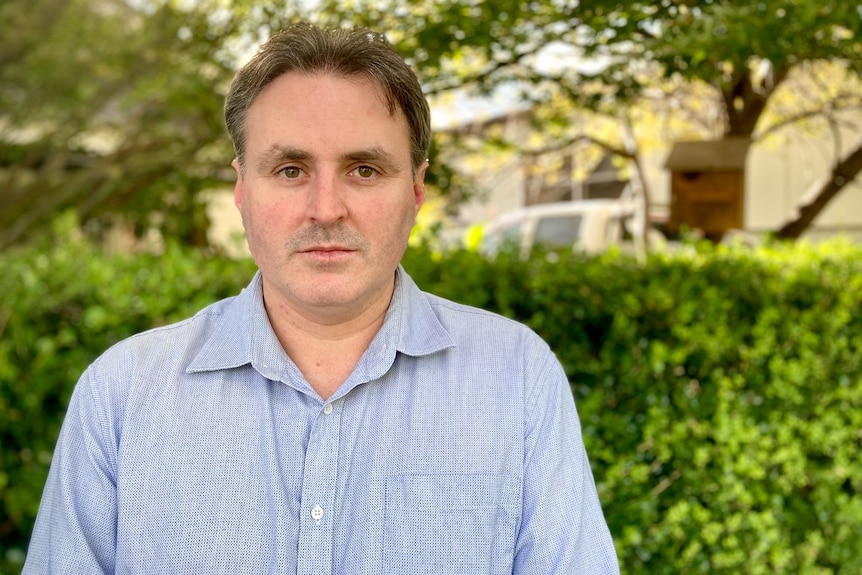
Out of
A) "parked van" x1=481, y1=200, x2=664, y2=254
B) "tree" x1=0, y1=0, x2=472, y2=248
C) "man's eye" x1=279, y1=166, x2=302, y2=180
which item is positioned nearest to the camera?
"man's eye" x1=279, y1=166, x2=302, y2=180

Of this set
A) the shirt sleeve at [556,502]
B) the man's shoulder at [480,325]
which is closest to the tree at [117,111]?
the man's shoulder at [480,325]

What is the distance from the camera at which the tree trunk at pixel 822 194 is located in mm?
5188

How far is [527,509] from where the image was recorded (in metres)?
1.88

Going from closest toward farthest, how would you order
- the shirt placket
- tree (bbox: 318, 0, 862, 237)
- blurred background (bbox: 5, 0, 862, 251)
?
the shirt placket < tree (bbox: 318, 0, 862, 237) < blurred background (bbox: 5, 0, 862, 251)

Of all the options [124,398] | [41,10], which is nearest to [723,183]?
[124,398]

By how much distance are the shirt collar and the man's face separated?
117 millimetres

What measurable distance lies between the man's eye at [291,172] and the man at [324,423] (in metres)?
0.02

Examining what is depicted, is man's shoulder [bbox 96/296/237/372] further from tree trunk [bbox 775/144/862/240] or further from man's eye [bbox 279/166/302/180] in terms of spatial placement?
tree trunk [bbox 775/144/862/240]

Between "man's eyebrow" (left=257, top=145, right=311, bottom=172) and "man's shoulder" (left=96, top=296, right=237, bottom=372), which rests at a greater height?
"man's eyebrow" (left=257, top=145, right=311, bottom=172)

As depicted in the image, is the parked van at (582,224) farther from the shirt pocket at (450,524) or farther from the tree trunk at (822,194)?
the shirt pocket at (450,524)

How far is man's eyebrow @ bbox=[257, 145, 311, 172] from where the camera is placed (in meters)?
1.87

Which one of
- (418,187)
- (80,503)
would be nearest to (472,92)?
(418,187)

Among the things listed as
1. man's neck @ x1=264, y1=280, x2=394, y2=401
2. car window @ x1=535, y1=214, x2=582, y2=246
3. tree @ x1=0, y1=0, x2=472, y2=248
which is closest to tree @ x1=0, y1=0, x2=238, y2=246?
tree @ x1=0, y1=0, x2=472, y2=248

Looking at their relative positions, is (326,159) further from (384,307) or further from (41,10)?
(41,10)
